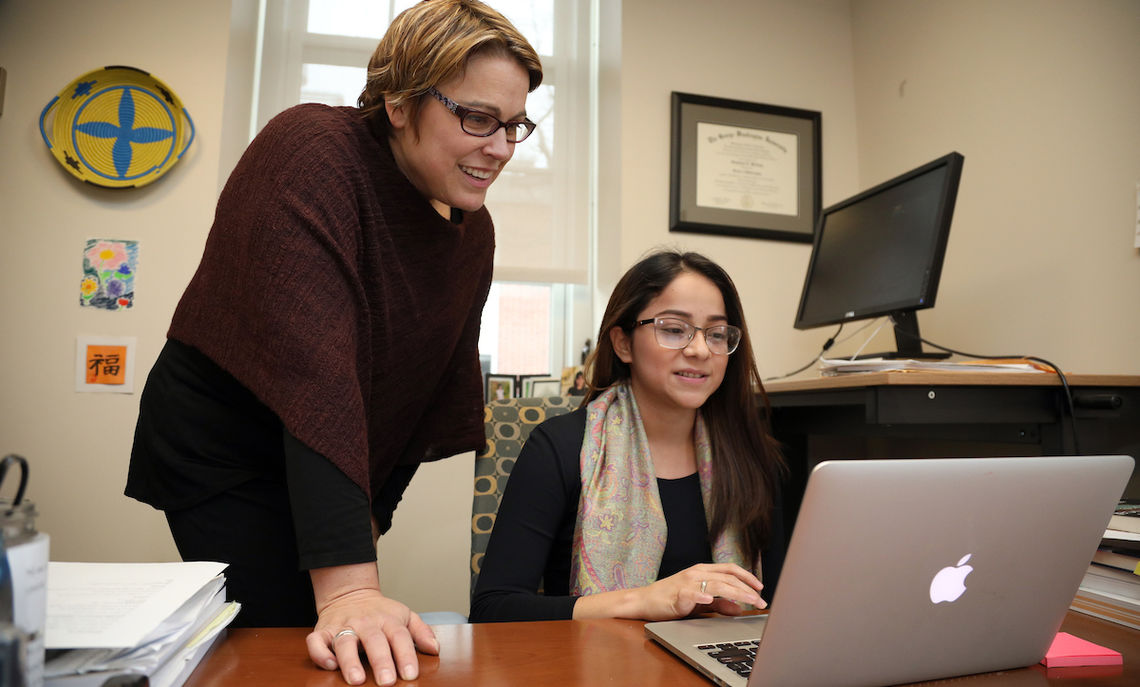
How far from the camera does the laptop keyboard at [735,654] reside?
23.8 inches

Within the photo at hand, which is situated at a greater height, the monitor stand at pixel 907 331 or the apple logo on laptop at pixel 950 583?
the monitor stand at pixel 907 331

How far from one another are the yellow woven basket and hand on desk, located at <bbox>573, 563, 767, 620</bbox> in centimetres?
199

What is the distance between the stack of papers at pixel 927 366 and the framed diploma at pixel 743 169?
97 centimetres

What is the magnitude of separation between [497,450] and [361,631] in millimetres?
709

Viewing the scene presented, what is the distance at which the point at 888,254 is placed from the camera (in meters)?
1.81

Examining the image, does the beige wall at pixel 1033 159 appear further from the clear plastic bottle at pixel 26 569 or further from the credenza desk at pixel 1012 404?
the clear plastic bottle at pixel 26 569

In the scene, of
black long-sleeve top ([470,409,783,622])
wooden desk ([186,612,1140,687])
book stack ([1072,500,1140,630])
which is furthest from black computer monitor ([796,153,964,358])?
wooden desk ([186,612,1140,687])

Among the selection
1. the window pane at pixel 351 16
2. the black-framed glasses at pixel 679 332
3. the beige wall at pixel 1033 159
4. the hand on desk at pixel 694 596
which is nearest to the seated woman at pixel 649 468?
the black-framed glasses at pixel 679 332

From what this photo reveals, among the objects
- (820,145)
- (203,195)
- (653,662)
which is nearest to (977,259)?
(820,145)

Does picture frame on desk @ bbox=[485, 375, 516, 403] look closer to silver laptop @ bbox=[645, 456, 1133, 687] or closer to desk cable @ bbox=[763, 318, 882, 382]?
desk cable @ bbox=[763, 318, 882, 382]

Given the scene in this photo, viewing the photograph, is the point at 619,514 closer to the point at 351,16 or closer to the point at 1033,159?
the point at 1033,159

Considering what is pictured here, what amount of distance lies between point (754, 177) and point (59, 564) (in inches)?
88.2

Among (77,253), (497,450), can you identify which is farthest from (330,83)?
(497,450)

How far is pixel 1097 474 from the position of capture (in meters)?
0.61
